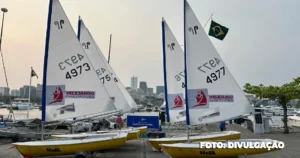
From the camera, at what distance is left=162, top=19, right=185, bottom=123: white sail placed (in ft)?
51.8

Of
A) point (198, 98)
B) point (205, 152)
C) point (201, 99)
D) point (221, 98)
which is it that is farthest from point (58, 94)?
point (221, 98)

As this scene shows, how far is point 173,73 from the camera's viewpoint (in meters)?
16.4

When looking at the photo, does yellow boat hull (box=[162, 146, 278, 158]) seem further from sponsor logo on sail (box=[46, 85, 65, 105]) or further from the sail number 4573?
the sail number 4573

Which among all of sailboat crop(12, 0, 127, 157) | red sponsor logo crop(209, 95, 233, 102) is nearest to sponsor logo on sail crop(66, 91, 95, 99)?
sailboat crop(12, 0, 127, 157)

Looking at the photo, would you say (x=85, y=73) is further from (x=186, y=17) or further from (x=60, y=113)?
(x=186, y=17)

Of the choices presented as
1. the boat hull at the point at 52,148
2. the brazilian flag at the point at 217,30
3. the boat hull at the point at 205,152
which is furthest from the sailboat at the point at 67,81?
the brazilian flag at the point at 217,30

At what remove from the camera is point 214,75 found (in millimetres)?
11320

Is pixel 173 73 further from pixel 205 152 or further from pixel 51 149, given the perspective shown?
pixel 51 149

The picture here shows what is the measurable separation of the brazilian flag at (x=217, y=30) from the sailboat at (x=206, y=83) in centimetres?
121

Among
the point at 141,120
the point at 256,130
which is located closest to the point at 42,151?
the point at 141,120

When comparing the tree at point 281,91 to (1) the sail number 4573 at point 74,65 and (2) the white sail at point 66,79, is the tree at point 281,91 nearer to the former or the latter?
(2) the white sail at point 66,79

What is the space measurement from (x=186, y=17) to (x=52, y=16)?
534 centimetres

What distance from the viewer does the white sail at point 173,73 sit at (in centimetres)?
1578

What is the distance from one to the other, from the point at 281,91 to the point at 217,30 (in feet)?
31.1
